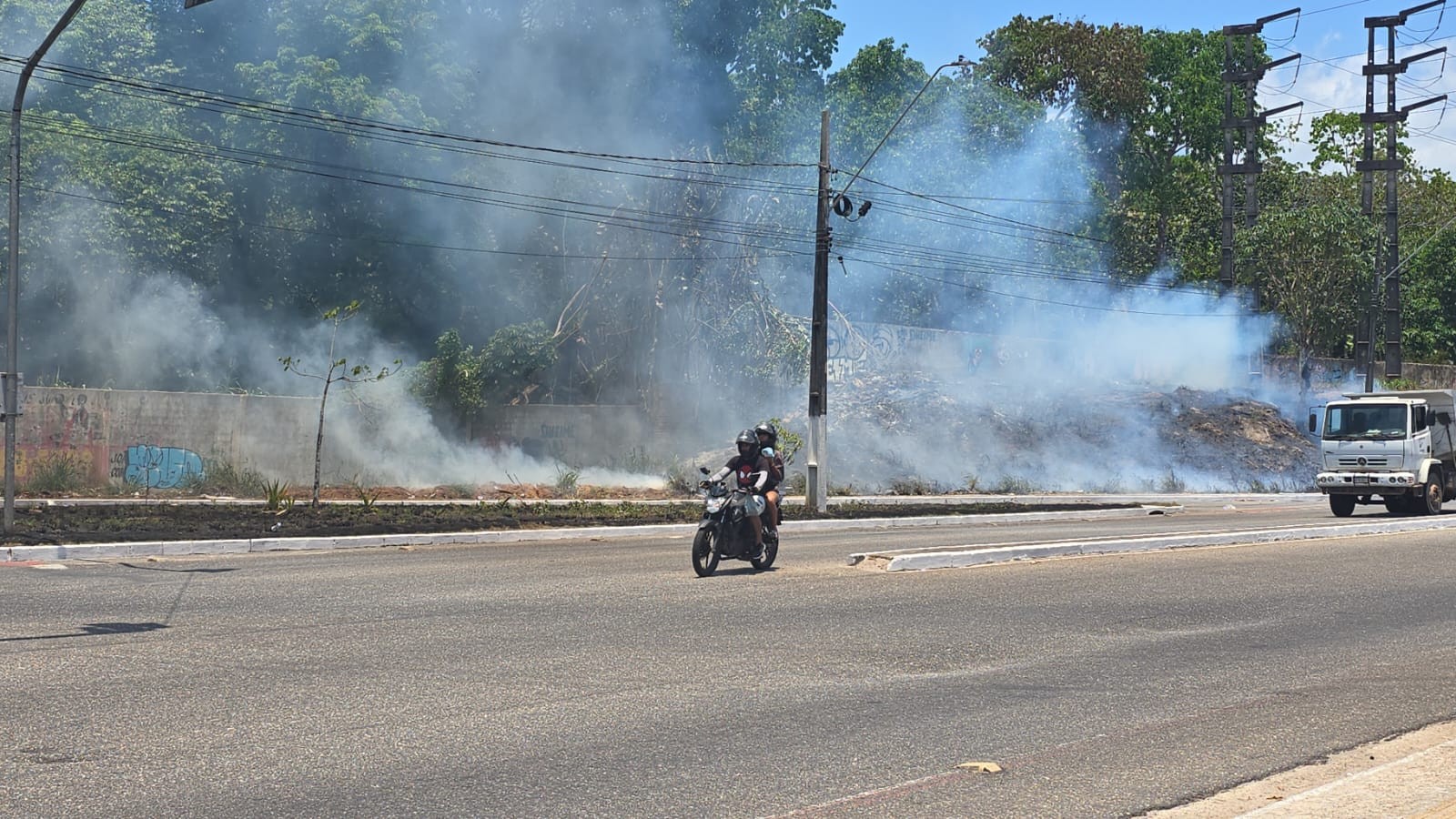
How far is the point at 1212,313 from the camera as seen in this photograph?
177ft

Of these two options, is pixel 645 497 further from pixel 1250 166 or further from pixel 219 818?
pixel 1250 166

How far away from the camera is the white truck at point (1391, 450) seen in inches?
1115

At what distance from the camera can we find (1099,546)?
17.4 metres

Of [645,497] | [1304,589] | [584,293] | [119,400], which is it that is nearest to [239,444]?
[119,400]

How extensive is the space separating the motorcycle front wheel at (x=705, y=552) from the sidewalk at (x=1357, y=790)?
813 cm

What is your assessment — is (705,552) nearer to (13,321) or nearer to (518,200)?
(13,321)

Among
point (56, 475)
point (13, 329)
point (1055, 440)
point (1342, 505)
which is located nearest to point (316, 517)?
point (13, 329)

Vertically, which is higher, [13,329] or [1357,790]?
→ [13,329]

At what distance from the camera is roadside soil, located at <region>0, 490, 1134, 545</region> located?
18.7 meters

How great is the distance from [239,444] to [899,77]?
3444cm

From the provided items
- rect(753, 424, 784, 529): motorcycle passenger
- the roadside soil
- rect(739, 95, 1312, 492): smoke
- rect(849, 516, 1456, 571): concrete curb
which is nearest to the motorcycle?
rect(753, 424, 784, 529): motorcycle passenger

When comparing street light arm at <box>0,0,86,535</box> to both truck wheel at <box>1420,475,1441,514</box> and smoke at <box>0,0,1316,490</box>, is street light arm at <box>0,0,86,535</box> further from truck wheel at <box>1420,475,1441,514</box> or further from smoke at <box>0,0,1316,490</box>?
truck wheel at <box>1420,475,1441,514</box>

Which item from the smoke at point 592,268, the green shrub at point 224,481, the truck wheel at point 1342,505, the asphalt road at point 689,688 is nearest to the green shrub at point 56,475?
the green shrub at point 224,481

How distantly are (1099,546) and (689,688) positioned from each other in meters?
10.4
